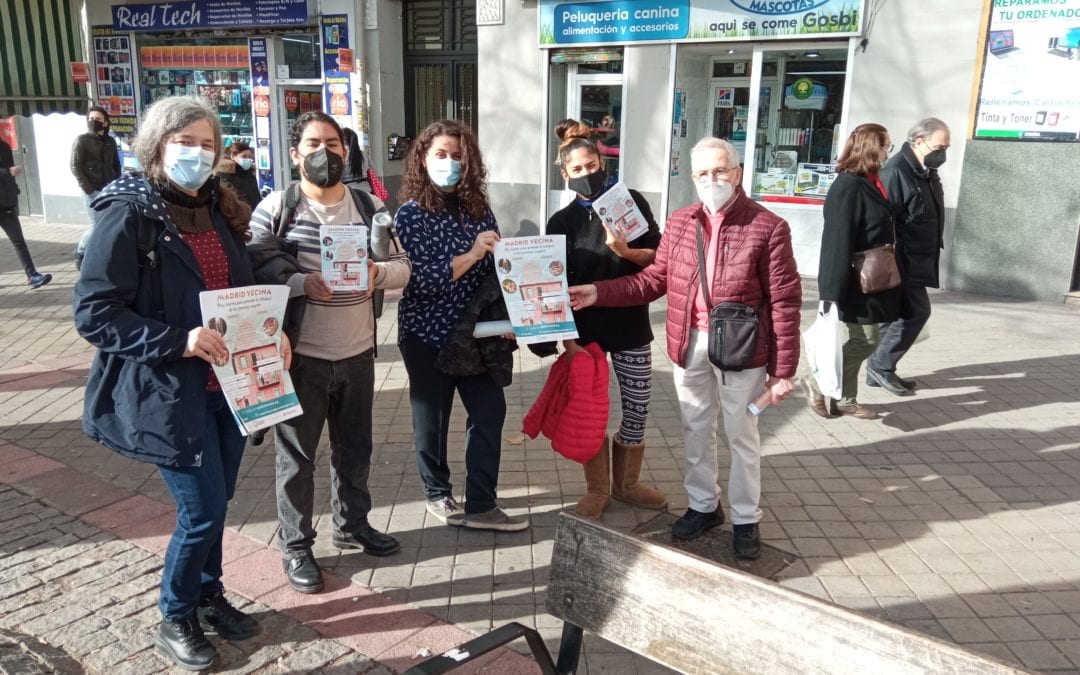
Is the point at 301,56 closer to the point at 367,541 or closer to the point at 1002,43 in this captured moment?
the point at 1002,43

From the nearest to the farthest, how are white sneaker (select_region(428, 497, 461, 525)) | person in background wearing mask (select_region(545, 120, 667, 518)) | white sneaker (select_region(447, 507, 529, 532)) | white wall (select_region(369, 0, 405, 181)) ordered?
person in background wearing mask (select_region(545, 120, 667, 518))
white sneaker (select_region(447, 507, 529, 532))
white sneaker (select_region(428, 497, 461, 525))
white wall (select_region(369, 0, 405, 181))

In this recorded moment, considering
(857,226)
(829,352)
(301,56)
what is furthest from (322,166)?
(301,56)

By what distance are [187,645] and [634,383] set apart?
7.36ft

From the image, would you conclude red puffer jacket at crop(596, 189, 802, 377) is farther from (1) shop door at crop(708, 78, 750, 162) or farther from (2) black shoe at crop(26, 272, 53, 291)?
(2) black shoe at crop(26, 272, 53, 291)

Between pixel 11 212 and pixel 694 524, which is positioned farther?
pixel 11 212

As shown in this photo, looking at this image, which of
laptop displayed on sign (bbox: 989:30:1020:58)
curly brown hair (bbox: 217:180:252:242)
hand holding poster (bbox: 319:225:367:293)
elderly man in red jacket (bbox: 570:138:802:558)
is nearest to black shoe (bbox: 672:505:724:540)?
elderly man in red jacket (bbox: 570:138:802:558)

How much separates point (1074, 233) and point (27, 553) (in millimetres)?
9685

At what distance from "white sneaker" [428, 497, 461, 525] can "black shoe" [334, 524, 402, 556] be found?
13.1 inches

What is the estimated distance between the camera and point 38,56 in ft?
41.0

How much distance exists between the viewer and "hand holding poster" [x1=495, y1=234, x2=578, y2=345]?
11.9 ft

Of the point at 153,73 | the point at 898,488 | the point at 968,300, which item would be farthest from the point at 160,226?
the point at 153,73

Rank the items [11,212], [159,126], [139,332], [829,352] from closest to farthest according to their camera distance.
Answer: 1. [139,332]
2. [159,126]
3. [829,352]
4. [11,212]

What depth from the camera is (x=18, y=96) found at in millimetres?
11852

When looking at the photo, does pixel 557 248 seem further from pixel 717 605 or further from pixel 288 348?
pixel 717 605
